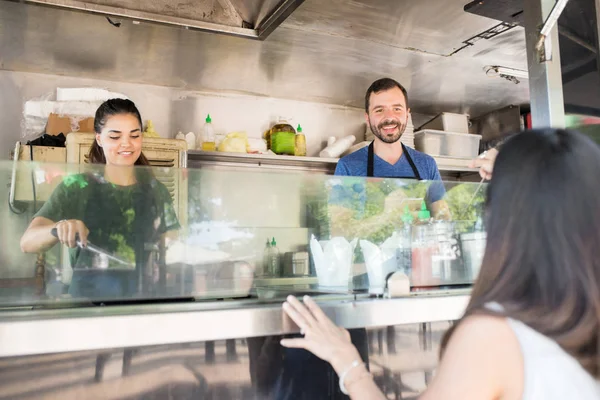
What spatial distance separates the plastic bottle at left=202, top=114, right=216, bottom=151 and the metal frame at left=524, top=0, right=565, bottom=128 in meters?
2.18

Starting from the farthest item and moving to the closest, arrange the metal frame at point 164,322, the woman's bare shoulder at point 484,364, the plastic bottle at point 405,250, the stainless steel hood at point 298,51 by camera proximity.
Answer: the stainless steel hood at point 298,51 → the plastic bottle at point 405,250 → the metal frame at point 164,322 → the woman's bare shoulder at point 484,364

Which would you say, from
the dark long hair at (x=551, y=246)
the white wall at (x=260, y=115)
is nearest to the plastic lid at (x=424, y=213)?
the dark long hair at (x=551, y=246)

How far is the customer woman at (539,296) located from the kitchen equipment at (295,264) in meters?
0.49

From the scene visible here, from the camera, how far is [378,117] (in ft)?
6.97

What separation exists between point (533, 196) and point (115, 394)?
0.83 m

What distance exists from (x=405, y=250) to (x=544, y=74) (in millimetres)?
601

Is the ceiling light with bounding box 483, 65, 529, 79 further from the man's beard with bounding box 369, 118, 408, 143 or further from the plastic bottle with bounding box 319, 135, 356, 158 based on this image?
the man's beard with bounding box 369, 118, 408, 143

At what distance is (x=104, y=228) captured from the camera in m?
1.03

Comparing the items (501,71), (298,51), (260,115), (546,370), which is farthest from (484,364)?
(260,115)

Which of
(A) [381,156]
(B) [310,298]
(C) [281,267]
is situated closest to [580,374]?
(B) [310,298]

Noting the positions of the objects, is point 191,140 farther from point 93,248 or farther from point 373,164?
point 93,248

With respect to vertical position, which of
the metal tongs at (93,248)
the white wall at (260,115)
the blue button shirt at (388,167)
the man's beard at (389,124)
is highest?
the white wall at (260,115)

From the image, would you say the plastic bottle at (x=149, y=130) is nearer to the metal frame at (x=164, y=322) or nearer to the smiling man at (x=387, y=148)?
the smiling man at (x=387, y=148)

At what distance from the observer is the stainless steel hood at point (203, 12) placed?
84.4 inches
